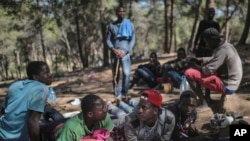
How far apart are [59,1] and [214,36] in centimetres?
1871

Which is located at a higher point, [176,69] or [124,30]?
[124,30]

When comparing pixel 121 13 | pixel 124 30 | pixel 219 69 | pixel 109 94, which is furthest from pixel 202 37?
pixel 109 94

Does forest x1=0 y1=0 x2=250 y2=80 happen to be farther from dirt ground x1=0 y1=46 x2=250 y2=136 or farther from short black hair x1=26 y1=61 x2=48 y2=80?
short black hair x1=26 y1=61 x2=48 y2=80

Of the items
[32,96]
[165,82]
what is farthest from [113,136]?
[165,82]

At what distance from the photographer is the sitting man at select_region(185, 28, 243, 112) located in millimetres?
5754

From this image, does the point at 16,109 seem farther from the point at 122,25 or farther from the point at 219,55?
the point at 122,25

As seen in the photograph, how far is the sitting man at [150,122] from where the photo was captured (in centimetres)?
429

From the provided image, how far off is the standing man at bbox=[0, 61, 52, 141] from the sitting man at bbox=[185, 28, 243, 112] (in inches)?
103

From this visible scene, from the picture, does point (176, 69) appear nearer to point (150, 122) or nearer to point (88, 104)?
point (150, 122)

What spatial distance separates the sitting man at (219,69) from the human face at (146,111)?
6.02 feet

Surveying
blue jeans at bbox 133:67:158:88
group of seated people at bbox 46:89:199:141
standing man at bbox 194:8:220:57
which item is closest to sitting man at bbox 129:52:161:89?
blue jeans at bbox 133:67:158:88

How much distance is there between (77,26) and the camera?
20.9 m

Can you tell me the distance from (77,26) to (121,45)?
13157 mm

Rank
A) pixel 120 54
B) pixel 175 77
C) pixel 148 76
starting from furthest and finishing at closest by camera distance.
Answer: pixel 148 76 < pixel 175 77 < pixel 120 54
